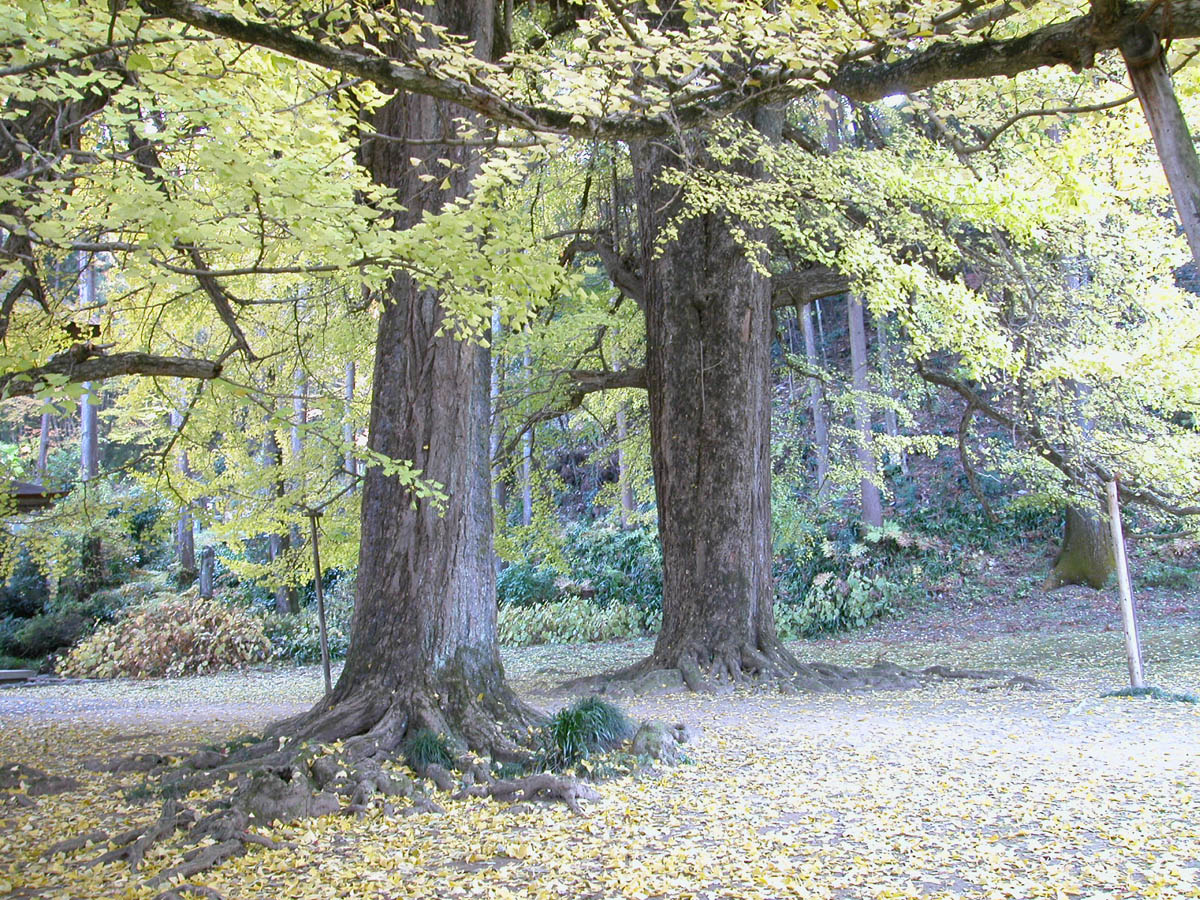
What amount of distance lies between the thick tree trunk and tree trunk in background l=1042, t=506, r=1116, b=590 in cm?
785

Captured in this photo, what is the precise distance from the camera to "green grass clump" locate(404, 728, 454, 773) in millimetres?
5051

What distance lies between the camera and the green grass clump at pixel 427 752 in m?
5.05

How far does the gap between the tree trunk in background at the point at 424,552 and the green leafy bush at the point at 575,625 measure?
10561mm

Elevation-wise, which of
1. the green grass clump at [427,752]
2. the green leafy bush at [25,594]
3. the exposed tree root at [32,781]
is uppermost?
the green leafy bush at [25,594]

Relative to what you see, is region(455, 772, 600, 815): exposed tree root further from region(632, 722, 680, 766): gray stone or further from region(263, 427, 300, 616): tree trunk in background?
region(263, 427, 300, 616): tree trunk in background

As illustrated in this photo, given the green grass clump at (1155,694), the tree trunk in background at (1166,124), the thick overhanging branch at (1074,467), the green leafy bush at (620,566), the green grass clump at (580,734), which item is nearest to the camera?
the tree trunk in background at (1166,124)

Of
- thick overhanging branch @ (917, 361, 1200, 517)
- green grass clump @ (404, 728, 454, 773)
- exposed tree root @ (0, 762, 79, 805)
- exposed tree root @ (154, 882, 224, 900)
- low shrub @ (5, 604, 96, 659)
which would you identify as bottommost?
exposed tree root @ (154, 882, 224, 900)

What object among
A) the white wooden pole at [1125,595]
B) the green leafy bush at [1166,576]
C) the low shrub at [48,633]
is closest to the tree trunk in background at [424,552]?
the white wooden pole at [1125,595]

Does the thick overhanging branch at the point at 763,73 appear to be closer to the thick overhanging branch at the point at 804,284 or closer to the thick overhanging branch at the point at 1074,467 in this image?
the thick overhanging branch at the point at 804,284

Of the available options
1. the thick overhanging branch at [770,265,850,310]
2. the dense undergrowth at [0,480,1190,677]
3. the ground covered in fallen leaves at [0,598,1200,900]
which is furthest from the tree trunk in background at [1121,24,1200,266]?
the dense undergrowth at [0,480,1190,677]

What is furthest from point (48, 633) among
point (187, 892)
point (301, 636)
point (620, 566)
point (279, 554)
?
point (187, 892)

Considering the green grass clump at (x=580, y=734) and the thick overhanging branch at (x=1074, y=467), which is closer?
the green grass clump at (x=580, y=734)

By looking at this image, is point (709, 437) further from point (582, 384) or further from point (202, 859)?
point (202, 859)

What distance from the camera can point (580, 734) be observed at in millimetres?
5316
